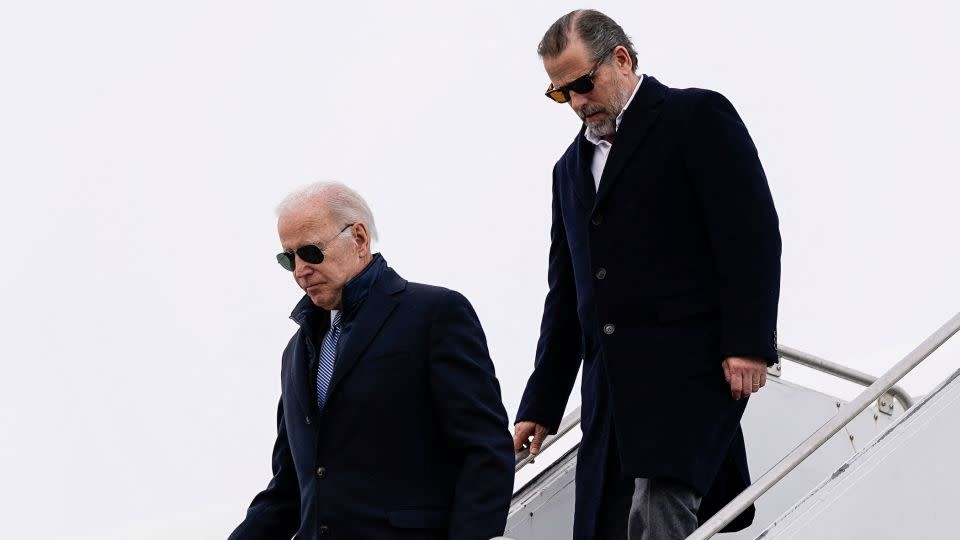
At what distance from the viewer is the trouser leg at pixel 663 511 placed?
3598mm

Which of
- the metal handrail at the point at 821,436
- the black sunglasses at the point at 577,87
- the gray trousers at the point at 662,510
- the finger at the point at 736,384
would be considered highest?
the black sunglasses at the point at 577,87

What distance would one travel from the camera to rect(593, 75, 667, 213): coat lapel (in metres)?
3.83

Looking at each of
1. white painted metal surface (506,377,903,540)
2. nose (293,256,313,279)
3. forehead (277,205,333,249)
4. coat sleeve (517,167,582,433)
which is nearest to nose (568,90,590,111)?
coat sleeve (517,167,582,433)

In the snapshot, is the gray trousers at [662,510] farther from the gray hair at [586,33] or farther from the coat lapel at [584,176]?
the gray hair at [586,33]

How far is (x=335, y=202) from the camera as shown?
374 cm

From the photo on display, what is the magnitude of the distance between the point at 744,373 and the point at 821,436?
0.24 metres

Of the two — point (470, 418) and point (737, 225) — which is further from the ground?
point (737, 225)

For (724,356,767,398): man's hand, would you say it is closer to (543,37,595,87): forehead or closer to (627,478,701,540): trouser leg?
(627,478,701,540): trouser leg

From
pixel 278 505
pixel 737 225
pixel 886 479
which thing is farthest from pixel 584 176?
pixel 278 505

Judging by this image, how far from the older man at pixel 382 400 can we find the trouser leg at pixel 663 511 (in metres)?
0.35

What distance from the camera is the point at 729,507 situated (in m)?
3.34

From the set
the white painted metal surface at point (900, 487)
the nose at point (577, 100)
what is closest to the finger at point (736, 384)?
the white painted metal surface at point (900, 487)

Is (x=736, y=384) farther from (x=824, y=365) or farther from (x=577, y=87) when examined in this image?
(x=824, y=365)

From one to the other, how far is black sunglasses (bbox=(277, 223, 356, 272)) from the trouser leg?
99 cm
